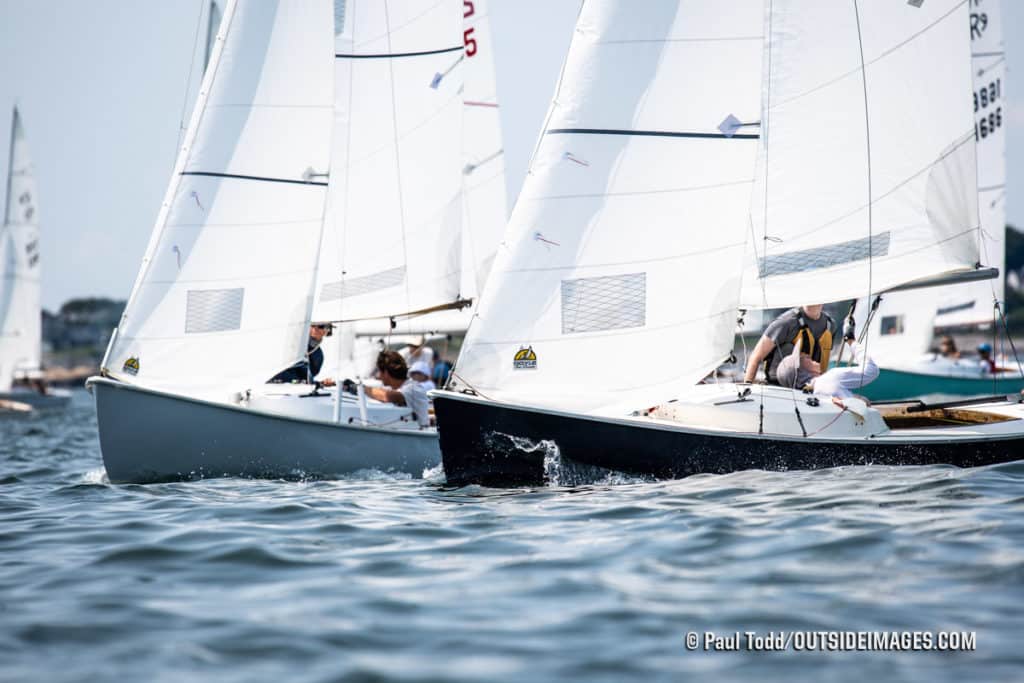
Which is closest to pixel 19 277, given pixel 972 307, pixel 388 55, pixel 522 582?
pixel 388 55

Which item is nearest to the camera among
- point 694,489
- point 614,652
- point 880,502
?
point 614,652

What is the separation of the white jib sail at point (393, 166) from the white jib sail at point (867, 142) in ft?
15.3

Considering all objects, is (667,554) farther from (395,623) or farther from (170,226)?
(170,226)

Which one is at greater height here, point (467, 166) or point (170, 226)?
point (467, 166)

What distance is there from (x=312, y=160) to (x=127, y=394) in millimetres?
3596

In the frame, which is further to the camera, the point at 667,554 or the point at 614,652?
the point at 667,554

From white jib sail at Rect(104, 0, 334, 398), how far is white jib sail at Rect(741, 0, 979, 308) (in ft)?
17.4

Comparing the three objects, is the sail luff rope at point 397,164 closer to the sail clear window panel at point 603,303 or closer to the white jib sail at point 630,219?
the white jib sail at point 630,219

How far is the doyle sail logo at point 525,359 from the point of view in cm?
964

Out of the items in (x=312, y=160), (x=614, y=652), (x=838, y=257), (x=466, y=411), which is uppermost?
(x=312, y=160)

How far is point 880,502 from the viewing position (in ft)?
23.8

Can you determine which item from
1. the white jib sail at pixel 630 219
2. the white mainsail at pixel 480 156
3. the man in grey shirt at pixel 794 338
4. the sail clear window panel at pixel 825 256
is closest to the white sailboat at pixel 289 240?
the white jib sail at pixel 630 219

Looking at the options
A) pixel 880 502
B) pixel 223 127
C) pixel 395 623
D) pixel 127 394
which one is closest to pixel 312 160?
pixel 223 127

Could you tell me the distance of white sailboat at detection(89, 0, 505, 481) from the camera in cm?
1130
